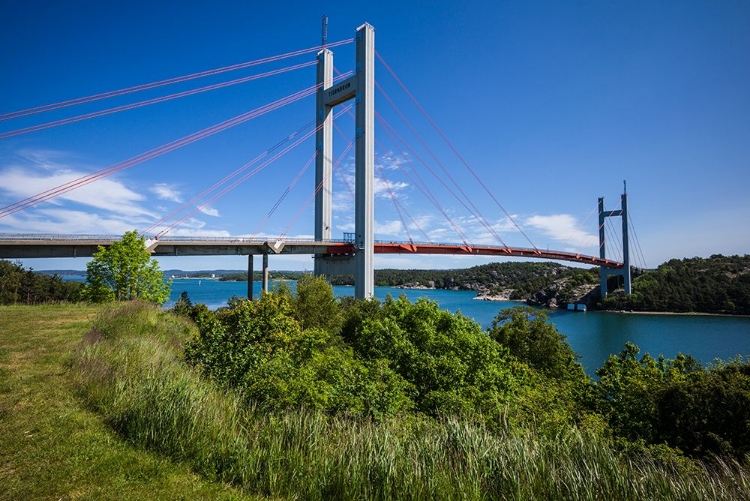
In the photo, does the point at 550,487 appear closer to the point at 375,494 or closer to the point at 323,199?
the point at 375,494

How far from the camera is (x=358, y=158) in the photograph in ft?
88.0

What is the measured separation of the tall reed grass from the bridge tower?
19.7m

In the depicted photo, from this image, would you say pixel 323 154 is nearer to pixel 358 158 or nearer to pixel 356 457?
pixel 358 158

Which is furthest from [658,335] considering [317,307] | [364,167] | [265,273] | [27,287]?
[27,287]

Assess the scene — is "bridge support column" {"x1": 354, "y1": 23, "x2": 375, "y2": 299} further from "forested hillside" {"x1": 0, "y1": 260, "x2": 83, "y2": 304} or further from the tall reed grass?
"forested hillside" {"x1": 0, "y1": 260, "x2": 83, "y2": 304}

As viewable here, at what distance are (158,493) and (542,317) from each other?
18.0 meters

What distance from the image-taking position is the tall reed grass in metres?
4.64

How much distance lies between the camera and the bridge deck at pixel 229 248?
18.8 metres

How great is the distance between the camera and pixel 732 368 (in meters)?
11.7

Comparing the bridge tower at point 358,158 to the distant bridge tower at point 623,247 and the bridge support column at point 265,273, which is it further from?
the distant bridge tower at point 623,247

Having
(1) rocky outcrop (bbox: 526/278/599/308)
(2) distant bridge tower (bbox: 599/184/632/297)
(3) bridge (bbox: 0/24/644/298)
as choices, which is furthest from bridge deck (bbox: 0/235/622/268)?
(1) rocky outcrop (bbox: 526/278/599/308)

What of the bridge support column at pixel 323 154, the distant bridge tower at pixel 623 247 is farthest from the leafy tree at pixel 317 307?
the distant bridge tower at pixel 623 247

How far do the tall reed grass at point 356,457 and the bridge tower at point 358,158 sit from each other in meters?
19.7

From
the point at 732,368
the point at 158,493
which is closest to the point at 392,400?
the point at 158,493
